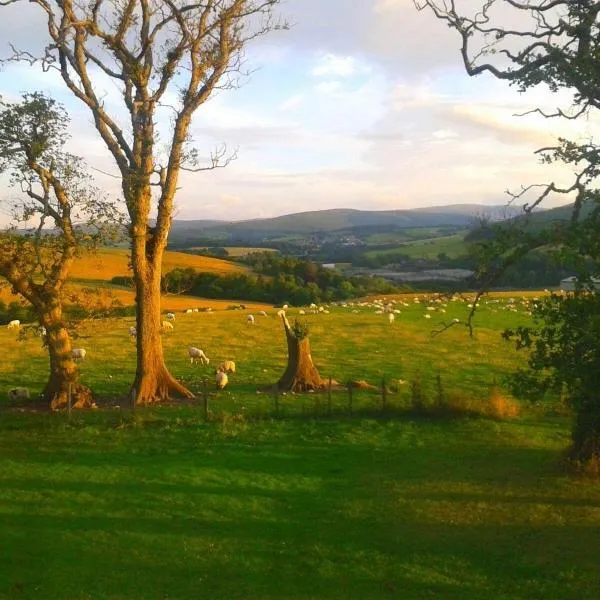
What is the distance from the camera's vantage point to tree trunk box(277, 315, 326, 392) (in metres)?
26.6

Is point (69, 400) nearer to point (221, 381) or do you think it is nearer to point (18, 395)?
point (18, 395)

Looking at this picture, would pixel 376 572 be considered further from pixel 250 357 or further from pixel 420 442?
pixel 250 357

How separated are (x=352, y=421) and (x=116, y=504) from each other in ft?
30.2

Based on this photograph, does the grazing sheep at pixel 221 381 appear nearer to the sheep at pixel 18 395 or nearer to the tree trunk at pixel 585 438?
the sheep at pixel 18 395

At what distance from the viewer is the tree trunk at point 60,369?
73.6 feet

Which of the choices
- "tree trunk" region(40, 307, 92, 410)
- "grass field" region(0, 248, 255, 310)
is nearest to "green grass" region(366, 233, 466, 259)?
"grass field" region(0, 248, 255, 310)

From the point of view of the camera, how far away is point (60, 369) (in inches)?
901

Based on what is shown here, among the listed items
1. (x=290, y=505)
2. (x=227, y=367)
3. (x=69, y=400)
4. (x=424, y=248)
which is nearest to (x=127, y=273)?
(x=227, y=367)

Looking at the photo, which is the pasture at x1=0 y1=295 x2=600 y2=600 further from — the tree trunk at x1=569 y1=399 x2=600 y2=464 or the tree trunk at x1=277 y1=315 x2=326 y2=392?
the tree trunk at x1=277 y1=315 x2=326 y2=392

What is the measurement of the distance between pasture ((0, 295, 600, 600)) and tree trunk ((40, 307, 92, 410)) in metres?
1.23

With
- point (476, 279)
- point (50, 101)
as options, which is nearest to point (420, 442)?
point (476, 279)

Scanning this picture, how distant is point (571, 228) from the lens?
1150cm

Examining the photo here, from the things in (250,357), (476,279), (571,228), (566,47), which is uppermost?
(566,47)

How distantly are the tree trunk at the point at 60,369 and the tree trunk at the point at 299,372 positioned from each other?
741cm
